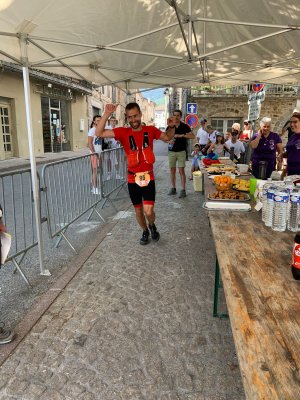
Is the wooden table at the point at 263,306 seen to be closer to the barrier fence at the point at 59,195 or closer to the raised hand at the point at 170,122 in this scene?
the barrier fence at the point at 59,195

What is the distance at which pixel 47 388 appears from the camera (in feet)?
7.09

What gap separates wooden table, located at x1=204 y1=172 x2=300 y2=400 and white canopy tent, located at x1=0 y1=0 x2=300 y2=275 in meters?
2.40

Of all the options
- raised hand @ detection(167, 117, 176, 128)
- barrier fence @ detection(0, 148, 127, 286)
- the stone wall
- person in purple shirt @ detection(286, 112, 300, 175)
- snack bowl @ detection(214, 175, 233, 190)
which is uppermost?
the stone wall

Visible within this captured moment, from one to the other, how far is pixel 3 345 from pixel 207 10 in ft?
13.9

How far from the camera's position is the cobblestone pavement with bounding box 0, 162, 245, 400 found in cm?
215

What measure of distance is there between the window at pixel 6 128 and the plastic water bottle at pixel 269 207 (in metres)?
15.4

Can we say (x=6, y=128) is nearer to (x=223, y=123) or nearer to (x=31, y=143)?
(x=223, y=123)

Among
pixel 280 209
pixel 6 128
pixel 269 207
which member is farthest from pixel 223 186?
pixel 6 128

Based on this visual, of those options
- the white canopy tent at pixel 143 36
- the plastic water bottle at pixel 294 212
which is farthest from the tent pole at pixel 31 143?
the plastic water bottle at pixel 294 212

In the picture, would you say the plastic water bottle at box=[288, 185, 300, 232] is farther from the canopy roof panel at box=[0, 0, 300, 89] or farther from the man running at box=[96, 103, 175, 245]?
the man running at box=[96, 103, 175, 245]

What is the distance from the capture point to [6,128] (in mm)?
15945

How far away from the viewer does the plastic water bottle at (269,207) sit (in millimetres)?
2459

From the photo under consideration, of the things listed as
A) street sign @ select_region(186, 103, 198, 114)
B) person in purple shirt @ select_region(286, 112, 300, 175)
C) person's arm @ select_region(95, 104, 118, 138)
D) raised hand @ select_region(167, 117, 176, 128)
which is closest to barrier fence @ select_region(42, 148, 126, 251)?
person's arm @ select_region(95, 104, 118, 138)

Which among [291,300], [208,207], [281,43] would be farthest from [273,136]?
[291,300]
